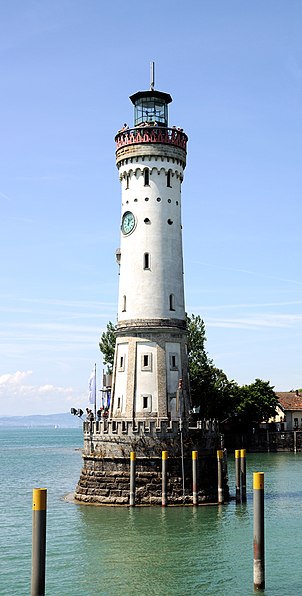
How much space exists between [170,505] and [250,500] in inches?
260

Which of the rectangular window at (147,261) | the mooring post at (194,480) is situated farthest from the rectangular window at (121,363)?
the mooring post at (194,480)

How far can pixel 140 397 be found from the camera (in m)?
54.6

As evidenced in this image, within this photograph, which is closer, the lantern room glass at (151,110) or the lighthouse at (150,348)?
the lighthouse at (150,348)

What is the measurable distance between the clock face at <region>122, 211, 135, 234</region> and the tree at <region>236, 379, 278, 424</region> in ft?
186

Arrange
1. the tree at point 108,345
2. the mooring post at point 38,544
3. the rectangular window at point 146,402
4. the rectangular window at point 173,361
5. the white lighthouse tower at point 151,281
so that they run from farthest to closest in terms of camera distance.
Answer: the tree at point 108,345 < the rectangular window at point 173,361 < the white lighthouse tower at point 151,281 < the rectangular window at point 146,402 < the mooring post at point 38,544

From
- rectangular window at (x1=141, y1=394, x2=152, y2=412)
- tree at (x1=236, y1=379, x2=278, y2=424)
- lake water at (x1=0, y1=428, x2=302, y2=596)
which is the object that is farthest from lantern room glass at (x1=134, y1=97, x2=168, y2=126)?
tree at (x1=236, y1=379, x2=278, y2=424)

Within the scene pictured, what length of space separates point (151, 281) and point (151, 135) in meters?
10.7

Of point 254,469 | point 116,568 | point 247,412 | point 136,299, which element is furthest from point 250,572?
point 247,412

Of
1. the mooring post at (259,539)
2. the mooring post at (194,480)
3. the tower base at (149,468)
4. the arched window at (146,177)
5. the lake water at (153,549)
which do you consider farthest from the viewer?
the arched window at (146,177)

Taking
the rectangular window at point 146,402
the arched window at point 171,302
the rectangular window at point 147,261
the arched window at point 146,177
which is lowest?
the rectangular window at point 146,402

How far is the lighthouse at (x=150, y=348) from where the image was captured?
51.1 m

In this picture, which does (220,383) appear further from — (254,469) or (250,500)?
(250,500)

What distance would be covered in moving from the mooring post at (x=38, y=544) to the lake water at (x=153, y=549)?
6.75m

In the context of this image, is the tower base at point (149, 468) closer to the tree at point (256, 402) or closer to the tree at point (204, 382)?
the tree at point (204, 382)
